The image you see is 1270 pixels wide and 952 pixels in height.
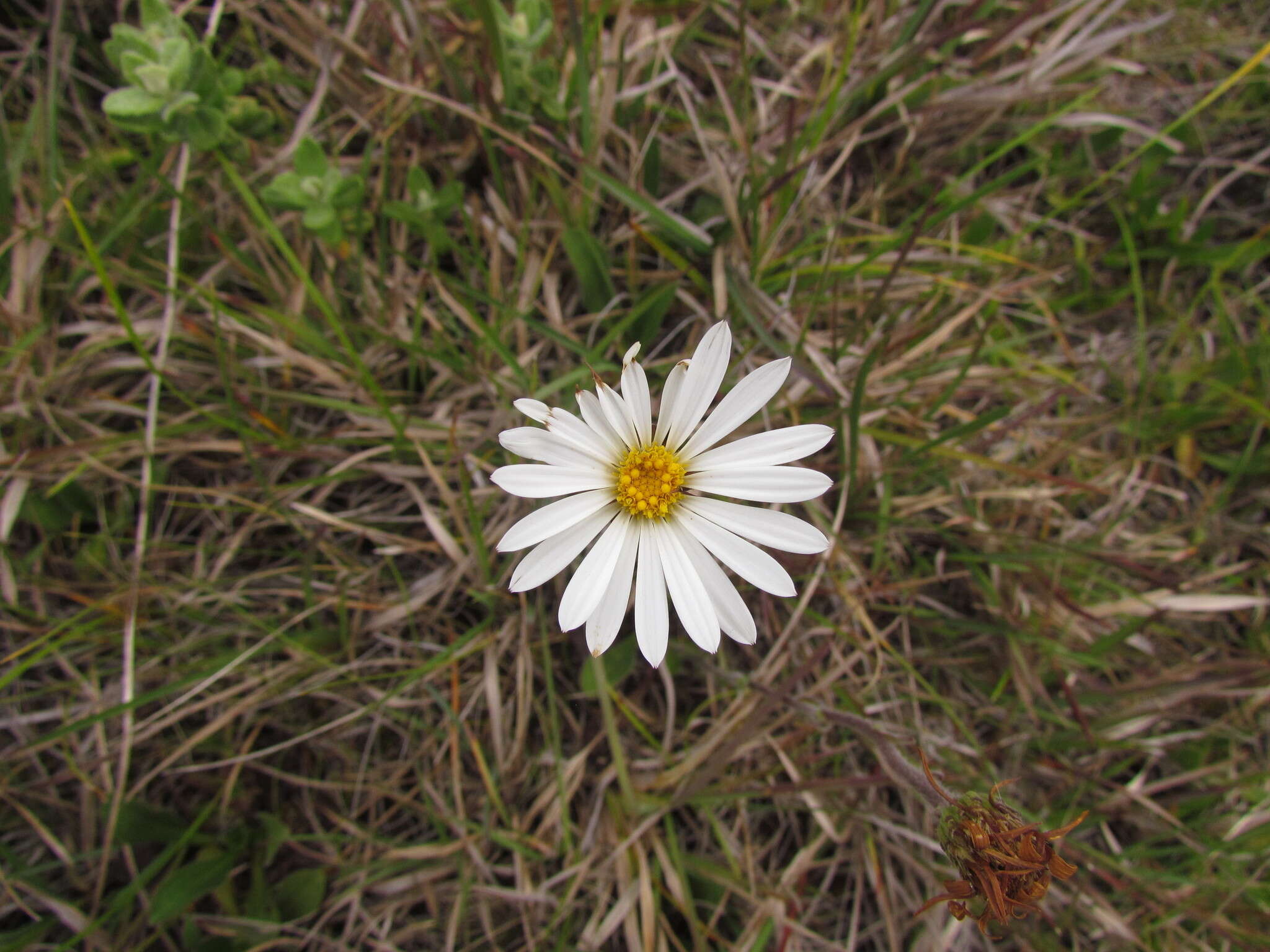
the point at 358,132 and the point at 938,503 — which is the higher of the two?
the point at 358,132

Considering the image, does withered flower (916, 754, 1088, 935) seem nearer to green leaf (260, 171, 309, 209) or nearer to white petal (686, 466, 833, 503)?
white petal (686, 466, 833, 503)

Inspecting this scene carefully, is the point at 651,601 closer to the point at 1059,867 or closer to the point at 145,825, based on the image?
the point at 1059,867

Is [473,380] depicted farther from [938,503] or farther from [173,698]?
[938,503]

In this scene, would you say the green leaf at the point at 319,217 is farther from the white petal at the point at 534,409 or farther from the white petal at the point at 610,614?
the white petal at the point at 610,614

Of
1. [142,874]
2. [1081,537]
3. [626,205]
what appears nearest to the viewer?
[142,874]

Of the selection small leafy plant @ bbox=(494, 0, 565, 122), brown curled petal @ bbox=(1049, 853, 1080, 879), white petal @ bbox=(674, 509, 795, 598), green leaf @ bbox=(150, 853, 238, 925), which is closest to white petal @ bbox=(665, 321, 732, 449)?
white petal @ bbox=(674, 509, 795, 598)

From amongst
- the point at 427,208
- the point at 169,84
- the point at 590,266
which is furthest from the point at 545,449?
the point at 169,84

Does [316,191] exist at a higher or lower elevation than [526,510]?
higher

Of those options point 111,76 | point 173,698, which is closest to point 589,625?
point 173,698
